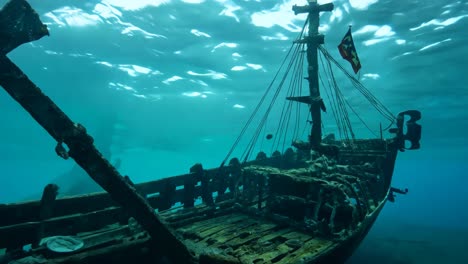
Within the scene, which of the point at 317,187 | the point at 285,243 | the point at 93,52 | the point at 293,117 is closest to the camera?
the point at 285,243

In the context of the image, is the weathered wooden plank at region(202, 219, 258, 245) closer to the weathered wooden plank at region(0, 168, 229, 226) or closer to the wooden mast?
the weathered wooden plank at region(0, 168, 229, 226)

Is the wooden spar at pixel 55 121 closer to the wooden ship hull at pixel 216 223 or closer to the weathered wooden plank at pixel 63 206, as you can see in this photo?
the wooden ship hull at pixel 216 223

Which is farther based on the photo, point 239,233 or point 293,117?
point 293,117

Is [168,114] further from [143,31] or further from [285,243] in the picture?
[285,243]

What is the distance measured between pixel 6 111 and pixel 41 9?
3128 cm

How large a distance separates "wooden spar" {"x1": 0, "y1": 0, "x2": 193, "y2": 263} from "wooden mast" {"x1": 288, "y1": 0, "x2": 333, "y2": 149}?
8.59m

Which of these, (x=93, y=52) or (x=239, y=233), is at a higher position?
(x=93, y=52)

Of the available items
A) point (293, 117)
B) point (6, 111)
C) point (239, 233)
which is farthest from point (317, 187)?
point (6, 111)

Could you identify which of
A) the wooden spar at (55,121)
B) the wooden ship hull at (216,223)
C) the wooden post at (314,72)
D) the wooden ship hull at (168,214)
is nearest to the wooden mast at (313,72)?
the wooden post at (314,72)

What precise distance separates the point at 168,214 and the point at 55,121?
5.54 meters

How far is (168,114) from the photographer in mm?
42594

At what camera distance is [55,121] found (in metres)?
4.15

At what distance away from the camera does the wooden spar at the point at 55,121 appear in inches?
149

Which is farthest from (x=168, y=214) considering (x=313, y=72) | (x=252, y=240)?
(x=313, y=72)
